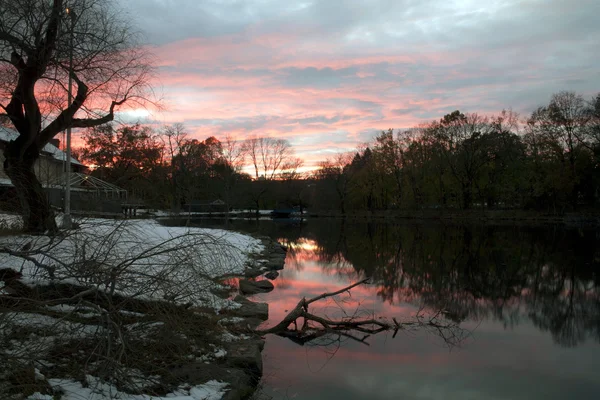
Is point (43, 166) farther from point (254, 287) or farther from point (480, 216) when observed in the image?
point (480, 216)

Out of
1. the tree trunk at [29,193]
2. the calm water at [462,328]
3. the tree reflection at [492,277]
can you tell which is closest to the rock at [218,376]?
the calm water at [462,328]

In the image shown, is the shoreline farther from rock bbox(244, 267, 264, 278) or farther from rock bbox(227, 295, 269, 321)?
rock bbox(227, 295, 269, 321)

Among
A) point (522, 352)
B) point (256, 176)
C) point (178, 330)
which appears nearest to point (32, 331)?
point (178, 330)

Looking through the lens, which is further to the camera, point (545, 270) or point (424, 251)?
point (424, 251)

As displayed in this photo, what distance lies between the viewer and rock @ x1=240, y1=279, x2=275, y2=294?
13328 mm

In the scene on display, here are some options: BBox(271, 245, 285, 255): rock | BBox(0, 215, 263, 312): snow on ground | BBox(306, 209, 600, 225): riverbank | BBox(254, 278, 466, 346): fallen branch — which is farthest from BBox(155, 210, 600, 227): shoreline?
BBox(0, 215, 263, 312): snow on ground

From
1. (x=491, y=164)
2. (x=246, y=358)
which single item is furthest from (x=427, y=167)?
(x=246, y=358)

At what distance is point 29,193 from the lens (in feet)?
29.5

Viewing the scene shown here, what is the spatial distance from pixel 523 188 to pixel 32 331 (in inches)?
2171

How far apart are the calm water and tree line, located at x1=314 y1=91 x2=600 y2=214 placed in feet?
106

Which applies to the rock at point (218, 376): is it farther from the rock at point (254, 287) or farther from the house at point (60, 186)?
the rock at point (254, 287)

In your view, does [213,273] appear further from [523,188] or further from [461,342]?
[523,188]

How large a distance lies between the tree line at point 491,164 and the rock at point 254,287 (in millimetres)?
43568

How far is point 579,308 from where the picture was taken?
12172 mm
